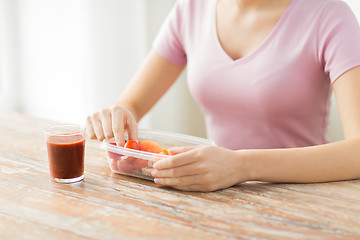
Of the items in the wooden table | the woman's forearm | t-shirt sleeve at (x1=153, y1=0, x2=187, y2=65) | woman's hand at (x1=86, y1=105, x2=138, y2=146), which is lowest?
the wooden table

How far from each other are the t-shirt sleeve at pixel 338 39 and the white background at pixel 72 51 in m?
1.25

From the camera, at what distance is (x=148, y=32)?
2631 mm

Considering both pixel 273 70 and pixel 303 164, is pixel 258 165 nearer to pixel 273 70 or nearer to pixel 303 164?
pixel 303 164

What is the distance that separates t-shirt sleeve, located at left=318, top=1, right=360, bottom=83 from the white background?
4.09 feet

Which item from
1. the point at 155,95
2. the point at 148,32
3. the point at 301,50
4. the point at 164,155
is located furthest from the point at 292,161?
the point at 148,32

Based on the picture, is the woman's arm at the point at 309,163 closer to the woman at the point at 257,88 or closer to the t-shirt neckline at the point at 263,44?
the woman at the point at 257,88

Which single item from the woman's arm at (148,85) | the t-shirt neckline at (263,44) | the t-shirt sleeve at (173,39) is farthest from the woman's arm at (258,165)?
the t-shirt sleeve at (173,39)

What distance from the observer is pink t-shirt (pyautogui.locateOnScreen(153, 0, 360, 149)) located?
1373 millimetres

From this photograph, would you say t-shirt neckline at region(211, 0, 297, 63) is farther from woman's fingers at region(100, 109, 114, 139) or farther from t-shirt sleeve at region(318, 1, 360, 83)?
woman's fingers at region(100, 109, 114, 139)

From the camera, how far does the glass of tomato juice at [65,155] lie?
1.10 metres

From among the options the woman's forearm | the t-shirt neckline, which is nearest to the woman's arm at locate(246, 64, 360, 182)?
the woman's forearm

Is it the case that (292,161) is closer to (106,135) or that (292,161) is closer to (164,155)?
(164,155)

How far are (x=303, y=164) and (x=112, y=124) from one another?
1.63 feet

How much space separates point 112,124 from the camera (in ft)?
4.10
